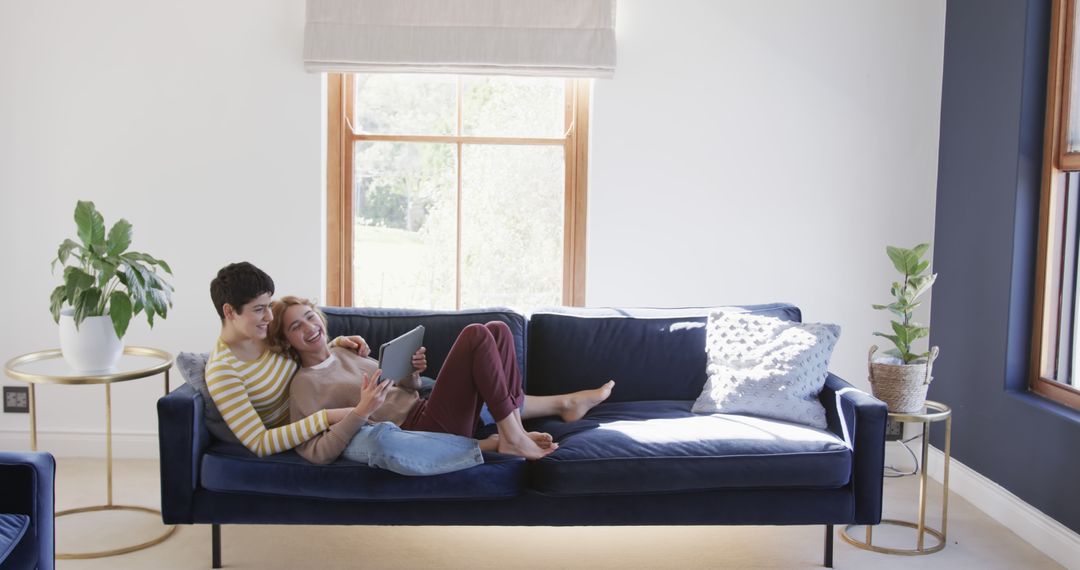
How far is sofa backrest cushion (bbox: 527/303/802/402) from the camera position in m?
3.50

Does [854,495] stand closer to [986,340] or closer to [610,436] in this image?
[610,436]

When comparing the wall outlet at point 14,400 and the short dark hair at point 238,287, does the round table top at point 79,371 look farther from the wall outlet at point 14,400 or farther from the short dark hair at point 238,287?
the wall outlet at point 14,400

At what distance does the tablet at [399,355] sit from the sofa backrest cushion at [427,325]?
0.21 m

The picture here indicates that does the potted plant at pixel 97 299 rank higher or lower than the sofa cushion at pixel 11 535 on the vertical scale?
higher

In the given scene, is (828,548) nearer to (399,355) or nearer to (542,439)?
(542,439)

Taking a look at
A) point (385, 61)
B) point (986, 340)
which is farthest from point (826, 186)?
point (385, 61)

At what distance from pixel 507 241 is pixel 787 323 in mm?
1330

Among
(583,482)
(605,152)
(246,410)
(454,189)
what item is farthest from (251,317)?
(605,152)

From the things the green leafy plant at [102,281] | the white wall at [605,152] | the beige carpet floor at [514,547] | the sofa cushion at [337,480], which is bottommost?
the beige carpet floor at [514,547]

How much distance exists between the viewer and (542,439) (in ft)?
10.0

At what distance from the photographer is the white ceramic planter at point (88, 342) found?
124 inches

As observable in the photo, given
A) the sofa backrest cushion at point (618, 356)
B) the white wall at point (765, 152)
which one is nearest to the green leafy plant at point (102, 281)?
the sofa backrest cushion at point (618, 356)

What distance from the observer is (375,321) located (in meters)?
3.44

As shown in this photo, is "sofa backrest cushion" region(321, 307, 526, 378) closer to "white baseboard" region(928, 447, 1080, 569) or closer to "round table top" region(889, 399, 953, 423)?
"round table top" region(889, 399, 953, 423)
